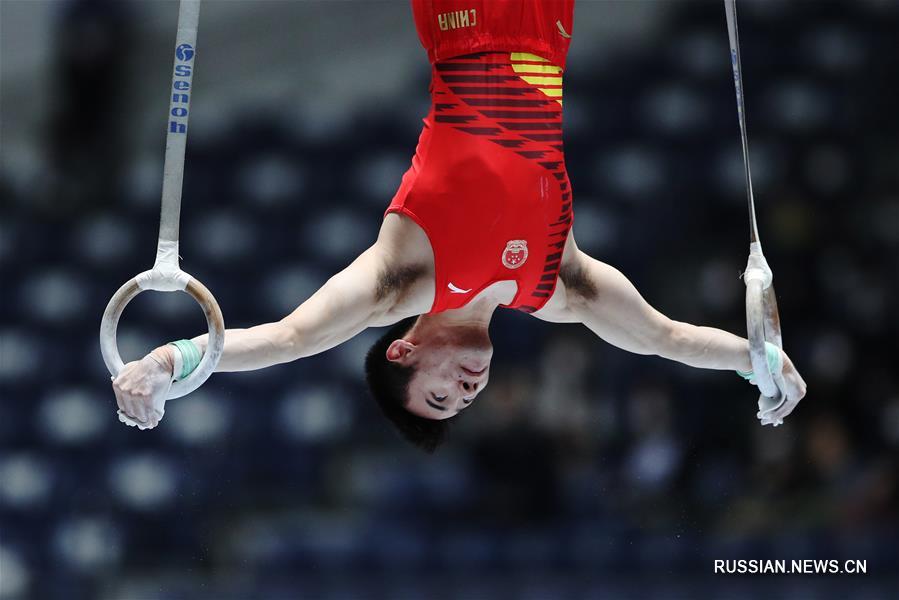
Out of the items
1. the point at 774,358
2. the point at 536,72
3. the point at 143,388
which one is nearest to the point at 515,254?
the point at 536,72

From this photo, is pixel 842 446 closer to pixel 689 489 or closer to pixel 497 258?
pixel 689 489

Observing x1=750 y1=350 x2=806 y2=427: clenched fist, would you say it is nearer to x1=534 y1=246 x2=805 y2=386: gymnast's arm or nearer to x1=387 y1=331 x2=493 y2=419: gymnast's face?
x1=534 y1=246 x2=805 y2=386: gymnast's arm

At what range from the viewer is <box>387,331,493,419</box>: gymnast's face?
3.40 meters

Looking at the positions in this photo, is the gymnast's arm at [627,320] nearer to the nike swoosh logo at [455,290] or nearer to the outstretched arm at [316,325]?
the nike swoosh logo at [455,290]

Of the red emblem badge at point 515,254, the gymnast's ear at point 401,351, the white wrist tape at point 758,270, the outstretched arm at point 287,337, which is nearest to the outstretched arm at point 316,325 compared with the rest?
the outstretched arm at point 287,337

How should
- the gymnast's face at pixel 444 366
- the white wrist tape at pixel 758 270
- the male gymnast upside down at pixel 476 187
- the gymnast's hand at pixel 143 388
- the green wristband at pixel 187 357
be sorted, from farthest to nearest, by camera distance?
the gymnast's face at pixel 444 366
the white wrist tape at pixel 758 270
the male gymnast upside down at pixel 476 187
the green wristband at pixel 187 357
the gymnast's hand at pixel 143 388

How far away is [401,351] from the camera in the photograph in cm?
345

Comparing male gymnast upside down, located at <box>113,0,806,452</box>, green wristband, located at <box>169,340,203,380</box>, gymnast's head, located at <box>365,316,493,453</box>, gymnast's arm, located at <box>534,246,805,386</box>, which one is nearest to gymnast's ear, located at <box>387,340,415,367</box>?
gymnast's head, located at <box>365,316,493,453</box>

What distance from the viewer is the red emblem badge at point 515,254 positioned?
322 centimetres

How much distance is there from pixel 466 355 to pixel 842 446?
2.93 m

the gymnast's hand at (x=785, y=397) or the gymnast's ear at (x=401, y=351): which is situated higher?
the gymnast's ear at (x=401, y=351)

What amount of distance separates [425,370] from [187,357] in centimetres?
84

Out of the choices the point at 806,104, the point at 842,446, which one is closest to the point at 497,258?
the point at 842,446

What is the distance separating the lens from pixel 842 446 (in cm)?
561
